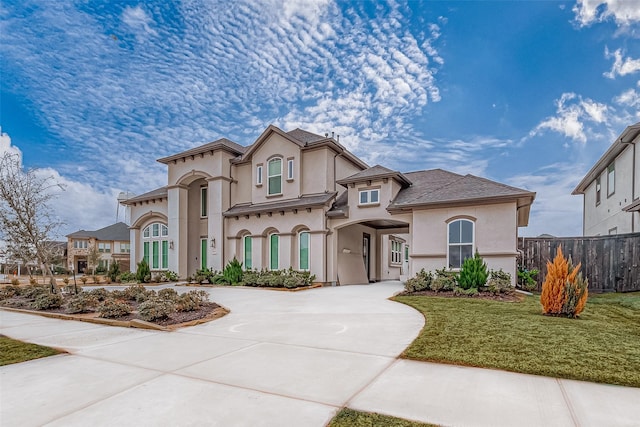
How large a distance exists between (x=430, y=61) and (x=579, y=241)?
9338 millimetres

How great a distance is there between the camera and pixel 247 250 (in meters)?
18.5

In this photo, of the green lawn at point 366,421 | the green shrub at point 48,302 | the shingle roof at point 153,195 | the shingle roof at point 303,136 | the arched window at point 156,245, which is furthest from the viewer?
the shingle roof at point 153,195

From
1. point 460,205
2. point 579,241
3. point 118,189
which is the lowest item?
point 579,241

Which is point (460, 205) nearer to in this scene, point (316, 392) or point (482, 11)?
point (482, 11)

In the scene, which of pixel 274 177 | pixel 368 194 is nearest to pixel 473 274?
pixel 368 194

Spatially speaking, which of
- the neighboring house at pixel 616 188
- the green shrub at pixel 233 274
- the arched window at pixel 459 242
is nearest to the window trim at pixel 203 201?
the green shrub at pixel 233 274

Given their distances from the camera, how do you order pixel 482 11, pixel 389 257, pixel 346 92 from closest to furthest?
pixel 482 11, pixel 346 92, pixel 389 257

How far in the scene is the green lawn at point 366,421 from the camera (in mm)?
2768

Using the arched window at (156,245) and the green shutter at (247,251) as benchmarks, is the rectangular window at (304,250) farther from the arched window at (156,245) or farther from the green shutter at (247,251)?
the arched window at (156,245)

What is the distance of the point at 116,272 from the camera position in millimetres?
22031

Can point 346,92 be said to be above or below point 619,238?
above

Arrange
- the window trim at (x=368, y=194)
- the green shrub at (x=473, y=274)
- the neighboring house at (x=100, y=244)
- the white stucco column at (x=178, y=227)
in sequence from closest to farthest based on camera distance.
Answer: the green shrub at (x=473, y=274) < the window trim at (x=368, y=194) < the white stucco column at (x=178, y=227) < the neighboring house at (x=100, y=244)

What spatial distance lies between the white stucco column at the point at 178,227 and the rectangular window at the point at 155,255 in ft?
7.40

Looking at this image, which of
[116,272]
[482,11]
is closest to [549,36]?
[482,11]
